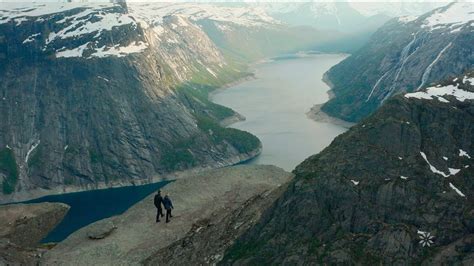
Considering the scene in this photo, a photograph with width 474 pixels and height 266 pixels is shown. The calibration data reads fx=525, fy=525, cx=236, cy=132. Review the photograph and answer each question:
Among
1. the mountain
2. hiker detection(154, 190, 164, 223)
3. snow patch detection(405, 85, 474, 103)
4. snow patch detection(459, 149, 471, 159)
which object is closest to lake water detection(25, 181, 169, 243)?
hiker detection(154, 190, 164, 223)

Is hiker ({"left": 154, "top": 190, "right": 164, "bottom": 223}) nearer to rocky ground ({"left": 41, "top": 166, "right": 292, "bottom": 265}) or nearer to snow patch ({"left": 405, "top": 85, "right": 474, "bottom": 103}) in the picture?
rocky ground ({"left": 41, "top": 166, "right": 292, "bottom": 265})

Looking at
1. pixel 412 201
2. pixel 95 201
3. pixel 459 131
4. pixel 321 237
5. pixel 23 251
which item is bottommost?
pixel 95 201

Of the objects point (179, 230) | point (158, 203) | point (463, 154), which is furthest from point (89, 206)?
point (463, 154)

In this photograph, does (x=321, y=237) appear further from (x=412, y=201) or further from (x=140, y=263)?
(x=140, y=263)

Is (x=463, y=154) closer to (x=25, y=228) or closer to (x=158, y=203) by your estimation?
(x=158, y=203)

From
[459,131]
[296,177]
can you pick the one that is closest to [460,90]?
[459,131]

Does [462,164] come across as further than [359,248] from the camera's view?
Yes

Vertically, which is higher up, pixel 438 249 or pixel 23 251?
pixel 438 249
